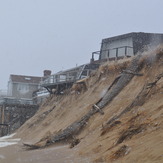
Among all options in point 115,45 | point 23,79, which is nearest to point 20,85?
point 23,79

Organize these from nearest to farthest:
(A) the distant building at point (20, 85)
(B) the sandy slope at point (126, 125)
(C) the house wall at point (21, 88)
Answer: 1. (B) the sandy slope at point (126, 125)
2. (C) the house wall at point (21, 88)
3. (A) the distant building at point (20, 85)

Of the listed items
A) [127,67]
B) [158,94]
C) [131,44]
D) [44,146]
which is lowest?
[44,146]

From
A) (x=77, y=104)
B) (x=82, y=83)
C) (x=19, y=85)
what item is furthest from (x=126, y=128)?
(x=19, y=85)

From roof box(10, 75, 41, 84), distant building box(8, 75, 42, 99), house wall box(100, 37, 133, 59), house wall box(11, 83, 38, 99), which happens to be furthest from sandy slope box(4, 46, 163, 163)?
roof box(10, 75, 41, 84)

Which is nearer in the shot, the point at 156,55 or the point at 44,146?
the point at 44,146

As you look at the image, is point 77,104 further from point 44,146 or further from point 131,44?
point 131,44

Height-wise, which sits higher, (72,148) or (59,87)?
(59,87)

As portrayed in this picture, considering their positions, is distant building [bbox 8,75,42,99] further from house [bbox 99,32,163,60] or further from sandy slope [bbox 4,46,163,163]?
sandy slope [bbox 4,46,163,163]

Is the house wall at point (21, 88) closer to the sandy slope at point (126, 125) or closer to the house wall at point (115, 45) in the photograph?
the house wall at point (115, 45)

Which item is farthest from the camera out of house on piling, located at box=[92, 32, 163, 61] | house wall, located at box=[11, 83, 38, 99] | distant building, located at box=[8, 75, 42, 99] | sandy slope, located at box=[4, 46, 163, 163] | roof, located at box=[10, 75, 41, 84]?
roof, located at box=[10, 75, 41, 84]

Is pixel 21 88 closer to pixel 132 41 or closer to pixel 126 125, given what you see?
pixel 132 41

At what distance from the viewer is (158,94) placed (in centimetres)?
1330

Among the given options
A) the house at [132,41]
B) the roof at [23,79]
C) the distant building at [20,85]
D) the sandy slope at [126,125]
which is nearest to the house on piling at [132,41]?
the house at [132,41]

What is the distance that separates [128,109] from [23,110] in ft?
98.4
